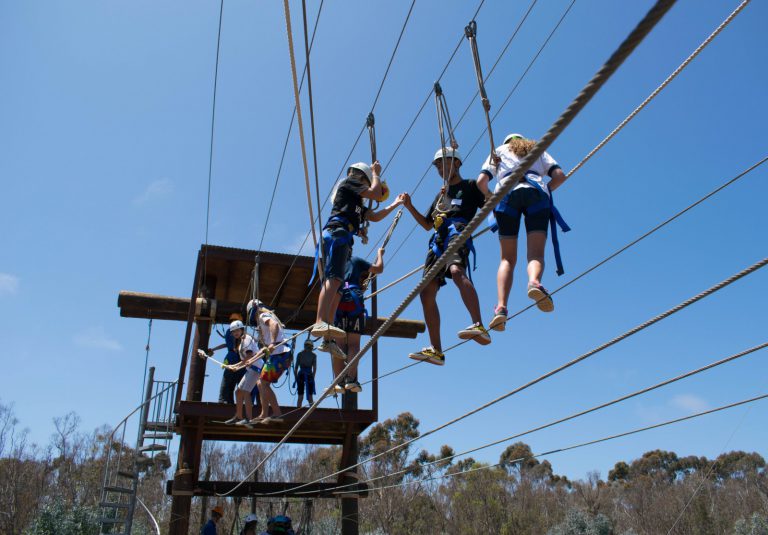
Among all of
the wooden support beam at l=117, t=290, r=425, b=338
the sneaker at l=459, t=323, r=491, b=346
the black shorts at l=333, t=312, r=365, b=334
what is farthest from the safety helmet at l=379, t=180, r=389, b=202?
the wooden support beam at l=117, t=290, r=425, b=338

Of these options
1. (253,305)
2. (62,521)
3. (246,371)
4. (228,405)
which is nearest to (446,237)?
(253,305)

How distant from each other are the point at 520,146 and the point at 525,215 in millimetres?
581

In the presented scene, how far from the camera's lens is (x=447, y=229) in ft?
18.7

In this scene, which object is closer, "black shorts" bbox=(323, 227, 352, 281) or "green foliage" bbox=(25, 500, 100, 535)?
"black shorts" bbox=(323, 227, 352, 281)

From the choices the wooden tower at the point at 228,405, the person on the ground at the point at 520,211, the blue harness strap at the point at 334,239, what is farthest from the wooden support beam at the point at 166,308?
the person on the ground at the point at 520,211

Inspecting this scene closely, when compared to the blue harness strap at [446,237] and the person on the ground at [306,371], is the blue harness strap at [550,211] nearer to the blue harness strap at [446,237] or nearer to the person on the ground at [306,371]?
the blue harness strap at [446,237]

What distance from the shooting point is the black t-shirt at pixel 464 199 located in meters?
5.79

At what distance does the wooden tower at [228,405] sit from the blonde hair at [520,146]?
598 centimetres

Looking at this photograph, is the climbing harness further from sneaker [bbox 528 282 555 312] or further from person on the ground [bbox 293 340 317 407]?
person on the ground [bbox 293 340 317 407]

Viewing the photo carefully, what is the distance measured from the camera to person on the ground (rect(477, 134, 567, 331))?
479 centimetres

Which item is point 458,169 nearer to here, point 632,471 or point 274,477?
point 274,477

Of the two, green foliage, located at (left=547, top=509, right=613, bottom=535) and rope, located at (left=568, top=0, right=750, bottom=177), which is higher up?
rope, located at (left=568, top=0, right=750, bottom=177)

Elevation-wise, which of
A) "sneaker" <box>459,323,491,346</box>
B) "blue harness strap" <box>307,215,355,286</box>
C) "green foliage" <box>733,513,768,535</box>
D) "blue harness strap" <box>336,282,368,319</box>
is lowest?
"green foliage" <box>733,513,768,535</box>

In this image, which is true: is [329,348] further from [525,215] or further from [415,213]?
[525,215]
